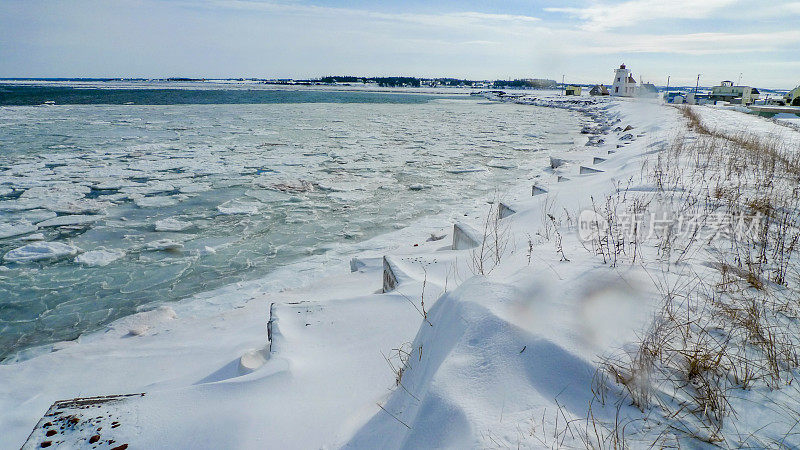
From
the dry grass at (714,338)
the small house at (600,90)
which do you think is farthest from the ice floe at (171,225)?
the small house at (600,90)

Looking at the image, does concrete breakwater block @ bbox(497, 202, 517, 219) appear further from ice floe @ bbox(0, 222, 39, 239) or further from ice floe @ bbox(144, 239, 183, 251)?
ice floe @ bbox(0, 222, 39, 239)

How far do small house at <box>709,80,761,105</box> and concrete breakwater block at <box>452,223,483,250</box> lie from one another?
5677 centimetres

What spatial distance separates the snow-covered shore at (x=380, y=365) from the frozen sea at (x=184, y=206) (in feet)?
2.60

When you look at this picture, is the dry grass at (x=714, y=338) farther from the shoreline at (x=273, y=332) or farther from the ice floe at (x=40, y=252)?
the ice floe at (x=40, y=252)

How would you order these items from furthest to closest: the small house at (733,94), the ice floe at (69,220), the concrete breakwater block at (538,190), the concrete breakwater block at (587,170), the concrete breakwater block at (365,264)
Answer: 1. the small house at (733,94)
2. the concrete breakwater block at (587,170)
3. the concrete breakwater block at (538,190)
4. the ice floe at (69,220)
5. the concrete breakwater block at (365,264)

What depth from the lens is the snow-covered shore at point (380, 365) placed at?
4.98ft

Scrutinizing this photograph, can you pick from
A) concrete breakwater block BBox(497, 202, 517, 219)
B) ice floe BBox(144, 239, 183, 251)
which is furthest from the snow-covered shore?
concrete breakwater block BBox(497, 202, 517, 219)

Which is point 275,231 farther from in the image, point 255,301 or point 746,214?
point 746,214

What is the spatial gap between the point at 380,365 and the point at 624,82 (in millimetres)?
62446

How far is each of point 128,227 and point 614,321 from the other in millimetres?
6010

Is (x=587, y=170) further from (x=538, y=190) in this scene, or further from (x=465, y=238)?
(x=465, y=238)

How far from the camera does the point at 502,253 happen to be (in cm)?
366

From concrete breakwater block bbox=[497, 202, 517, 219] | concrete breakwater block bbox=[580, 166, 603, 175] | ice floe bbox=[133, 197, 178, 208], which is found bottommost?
ice floe bbox=[133, 197, 178, 208]

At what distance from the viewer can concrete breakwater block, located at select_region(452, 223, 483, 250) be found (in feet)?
13.2
